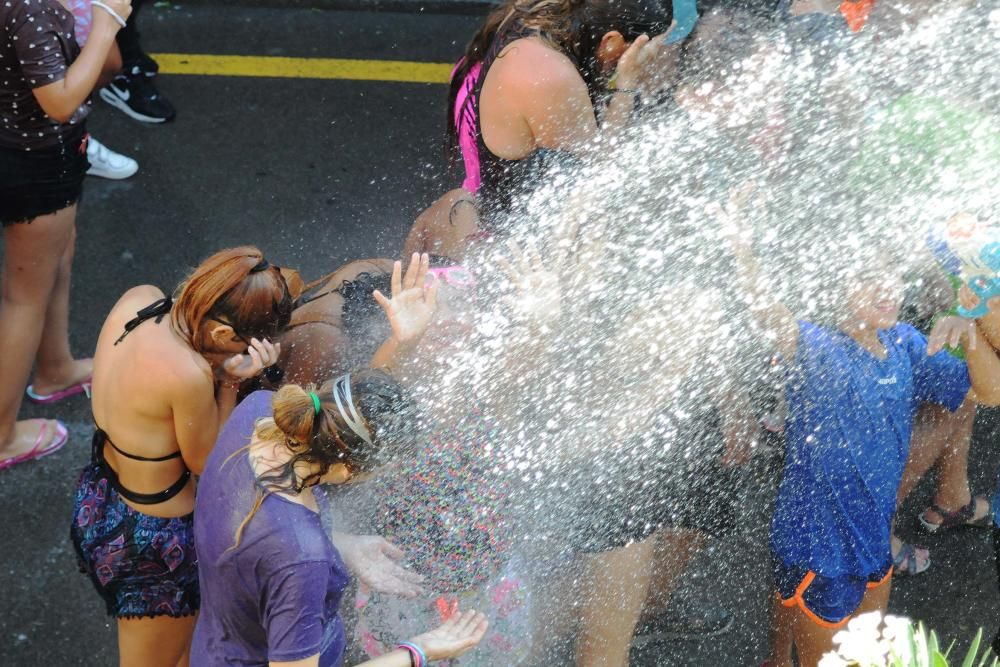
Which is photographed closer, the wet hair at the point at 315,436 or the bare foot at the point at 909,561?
the wet hair at the point at 315,436

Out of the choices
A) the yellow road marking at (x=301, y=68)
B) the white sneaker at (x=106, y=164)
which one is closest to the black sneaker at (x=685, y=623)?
the white sneaker at (x=106, y=164)

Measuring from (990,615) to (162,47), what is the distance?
4763 millimetres

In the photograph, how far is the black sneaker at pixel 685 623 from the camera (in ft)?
11.8

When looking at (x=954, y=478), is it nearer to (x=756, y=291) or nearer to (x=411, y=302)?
(x=756, y=291)

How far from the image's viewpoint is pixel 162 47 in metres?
6.13

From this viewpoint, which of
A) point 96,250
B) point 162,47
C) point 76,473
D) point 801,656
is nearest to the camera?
point 801,656

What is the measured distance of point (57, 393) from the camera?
4375 millimetres

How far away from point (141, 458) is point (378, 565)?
26.0 inches

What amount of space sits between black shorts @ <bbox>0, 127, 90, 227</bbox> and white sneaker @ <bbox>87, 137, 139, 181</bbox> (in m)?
1.46

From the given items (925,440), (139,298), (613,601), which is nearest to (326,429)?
(139,298)

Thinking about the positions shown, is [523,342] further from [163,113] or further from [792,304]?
[163,113]

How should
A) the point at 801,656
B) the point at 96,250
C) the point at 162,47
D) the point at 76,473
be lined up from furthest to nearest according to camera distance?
the point at 162,47, the point at 96,250, the point at 76,473, the point at 801,656

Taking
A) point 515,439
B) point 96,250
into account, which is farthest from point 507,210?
point 96,250

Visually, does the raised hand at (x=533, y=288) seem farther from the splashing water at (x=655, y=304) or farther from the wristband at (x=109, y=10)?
the wristband at (x=109, y=10)
